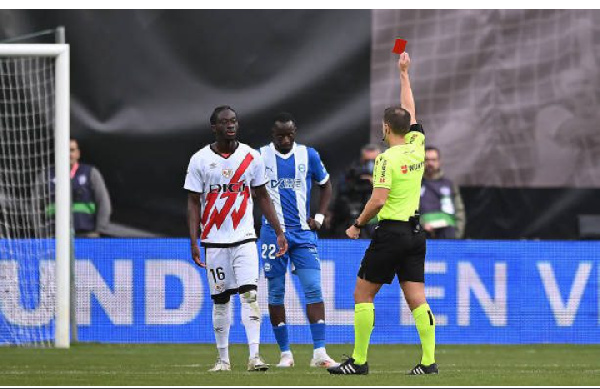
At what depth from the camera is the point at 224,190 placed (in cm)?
1130

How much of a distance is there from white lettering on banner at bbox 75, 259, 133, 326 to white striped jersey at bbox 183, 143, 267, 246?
5.00 m

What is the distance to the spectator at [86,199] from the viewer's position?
1714 centimetres

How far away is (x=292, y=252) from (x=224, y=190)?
4.70 feet

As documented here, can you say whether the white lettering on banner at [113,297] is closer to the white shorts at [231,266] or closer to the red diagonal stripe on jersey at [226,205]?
the white shorts at [231,266]

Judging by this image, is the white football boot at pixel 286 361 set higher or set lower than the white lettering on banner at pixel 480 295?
lower

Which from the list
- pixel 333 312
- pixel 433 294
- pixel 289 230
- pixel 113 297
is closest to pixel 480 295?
pixel 433 294

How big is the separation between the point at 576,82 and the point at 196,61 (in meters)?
4.76

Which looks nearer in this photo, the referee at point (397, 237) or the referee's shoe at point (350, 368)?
the referee at point (397, 237)

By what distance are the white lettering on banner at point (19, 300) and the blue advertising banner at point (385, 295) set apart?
43 centimetres

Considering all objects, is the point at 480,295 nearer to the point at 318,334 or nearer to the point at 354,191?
the point at 354,191

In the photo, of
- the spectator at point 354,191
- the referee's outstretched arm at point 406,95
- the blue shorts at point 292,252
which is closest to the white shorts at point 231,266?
the blue shorts at point 292,252

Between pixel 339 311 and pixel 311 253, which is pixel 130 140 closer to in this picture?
pixel 339 311

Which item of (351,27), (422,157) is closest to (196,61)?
(351,27)

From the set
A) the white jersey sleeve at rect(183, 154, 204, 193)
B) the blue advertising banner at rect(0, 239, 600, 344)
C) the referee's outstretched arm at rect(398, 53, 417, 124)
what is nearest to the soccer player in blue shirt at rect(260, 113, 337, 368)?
the white jersey sleeve at rect(183, 154, 204, 193)
